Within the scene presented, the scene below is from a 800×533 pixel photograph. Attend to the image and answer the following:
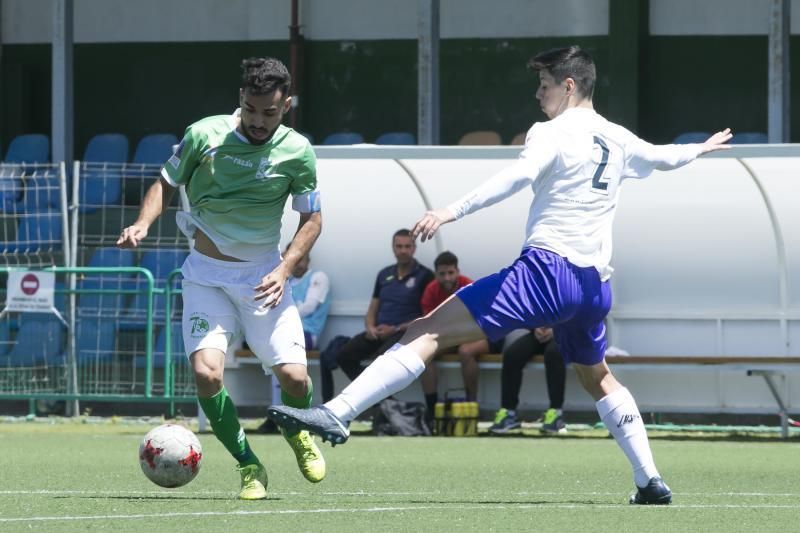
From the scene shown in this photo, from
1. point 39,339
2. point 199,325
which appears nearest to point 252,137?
point 199,325

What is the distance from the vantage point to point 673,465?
10.6 meters

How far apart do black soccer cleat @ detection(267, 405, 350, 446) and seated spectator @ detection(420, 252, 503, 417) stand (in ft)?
24.8

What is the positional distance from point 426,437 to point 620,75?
7167 mm

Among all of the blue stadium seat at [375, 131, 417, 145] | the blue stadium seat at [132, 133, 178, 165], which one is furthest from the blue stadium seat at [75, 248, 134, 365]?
the blue stadium seat at [375, 131, 417, 145]

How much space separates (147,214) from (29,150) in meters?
13.0

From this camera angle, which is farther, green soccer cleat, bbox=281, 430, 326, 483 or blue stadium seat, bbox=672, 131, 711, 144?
blue stadium seat, bbox=672, 131, 711, 144

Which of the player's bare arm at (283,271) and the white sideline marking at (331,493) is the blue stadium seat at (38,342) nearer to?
the white sideline marking at (331,493)

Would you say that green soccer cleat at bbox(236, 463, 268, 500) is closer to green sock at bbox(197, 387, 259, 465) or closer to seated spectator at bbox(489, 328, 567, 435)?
green sock at bbox(197, 387, 259, 465)

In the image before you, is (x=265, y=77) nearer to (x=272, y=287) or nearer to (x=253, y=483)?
(x=272, y=287)

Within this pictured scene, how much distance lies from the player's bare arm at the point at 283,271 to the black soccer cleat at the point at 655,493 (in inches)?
71.8

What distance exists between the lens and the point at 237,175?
7543mm

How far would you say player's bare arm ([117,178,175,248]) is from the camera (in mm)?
7242

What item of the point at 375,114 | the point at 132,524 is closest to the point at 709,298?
the point at 375,114

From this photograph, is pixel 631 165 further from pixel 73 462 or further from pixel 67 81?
pixel 67 81
